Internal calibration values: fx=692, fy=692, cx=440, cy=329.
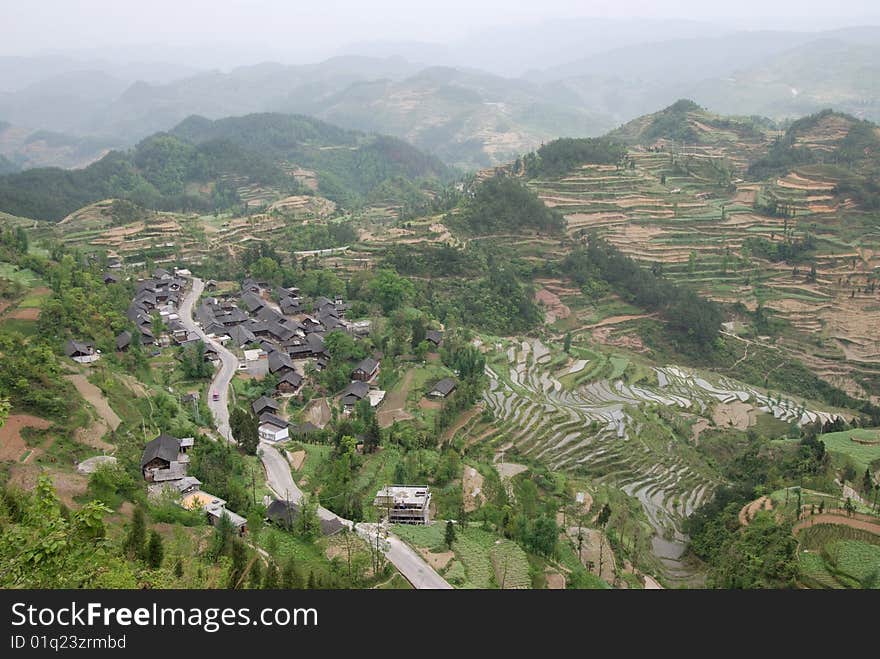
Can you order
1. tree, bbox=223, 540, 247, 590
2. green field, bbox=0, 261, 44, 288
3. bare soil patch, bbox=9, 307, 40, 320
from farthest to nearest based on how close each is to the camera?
green field, bbox=0, 261, 44, 288
bare soil patch, bbox=9, 307, 40, 320
tree, bbox=223, 540, 247, 590

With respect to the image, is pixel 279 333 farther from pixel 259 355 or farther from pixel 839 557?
pixel 839 557

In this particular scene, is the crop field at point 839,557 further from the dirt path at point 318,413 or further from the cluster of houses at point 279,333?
the dirt path at point 318,413

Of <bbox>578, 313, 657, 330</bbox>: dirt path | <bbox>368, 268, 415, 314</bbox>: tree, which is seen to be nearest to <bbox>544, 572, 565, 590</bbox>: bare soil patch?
<bbox>368, 268, 415, 314</bbox>: tree

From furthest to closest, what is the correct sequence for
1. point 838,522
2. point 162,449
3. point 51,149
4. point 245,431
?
point 51,149 < point 245,431 < point 162,449 < point 838,522

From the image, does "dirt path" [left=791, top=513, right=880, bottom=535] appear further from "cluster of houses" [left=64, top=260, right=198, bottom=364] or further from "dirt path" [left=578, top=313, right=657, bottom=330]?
"cluster of houses" [left=64, top=260, right=198, bottom=364]

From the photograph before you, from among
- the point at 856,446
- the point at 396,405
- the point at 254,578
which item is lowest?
→ the point at 856,446

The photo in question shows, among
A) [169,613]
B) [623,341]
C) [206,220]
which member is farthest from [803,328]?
[206,220]

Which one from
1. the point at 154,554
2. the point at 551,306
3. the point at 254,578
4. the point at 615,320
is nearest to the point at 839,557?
the point at 254,578
